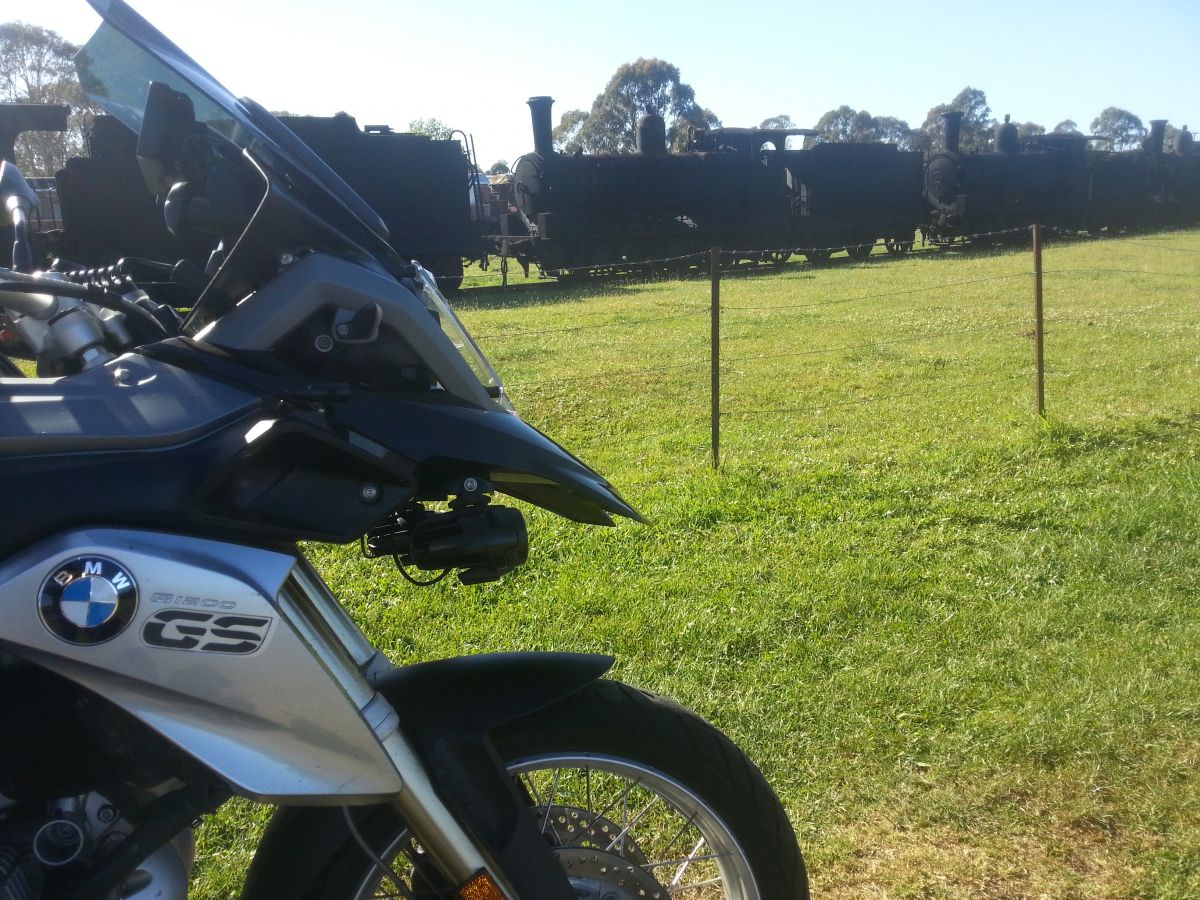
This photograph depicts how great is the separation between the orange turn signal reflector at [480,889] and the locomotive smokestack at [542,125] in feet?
74.0

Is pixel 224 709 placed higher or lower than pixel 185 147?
lower

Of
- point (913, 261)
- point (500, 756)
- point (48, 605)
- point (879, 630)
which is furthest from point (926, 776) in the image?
point (913, 261)

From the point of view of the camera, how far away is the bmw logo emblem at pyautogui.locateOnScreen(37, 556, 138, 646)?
4.38 ft

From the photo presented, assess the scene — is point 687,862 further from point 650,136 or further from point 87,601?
point 650,136

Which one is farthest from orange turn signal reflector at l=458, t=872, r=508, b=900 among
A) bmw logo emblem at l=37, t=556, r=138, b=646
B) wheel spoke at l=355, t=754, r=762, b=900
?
bmw logo emblem at l=37, t=556, r=138, b=646

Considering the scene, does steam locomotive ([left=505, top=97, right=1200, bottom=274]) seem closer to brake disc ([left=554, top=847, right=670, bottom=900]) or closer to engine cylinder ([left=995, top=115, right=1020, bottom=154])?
engine cylinder ([left=995, top=115, right=1020, bottom=154])

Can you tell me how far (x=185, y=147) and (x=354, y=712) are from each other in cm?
91

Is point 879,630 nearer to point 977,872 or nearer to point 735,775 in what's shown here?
point 977,872

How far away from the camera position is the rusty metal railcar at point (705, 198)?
22875 mm

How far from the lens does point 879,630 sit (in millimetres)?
3996

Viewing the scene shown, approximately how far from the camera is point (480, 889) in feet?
5.17

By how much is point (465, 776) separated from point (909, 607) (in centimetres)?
297

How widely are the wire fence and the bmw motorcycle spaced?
4906 millimetres

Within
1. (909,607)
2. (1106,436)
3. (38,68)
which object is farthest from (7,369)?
(1106,436)
